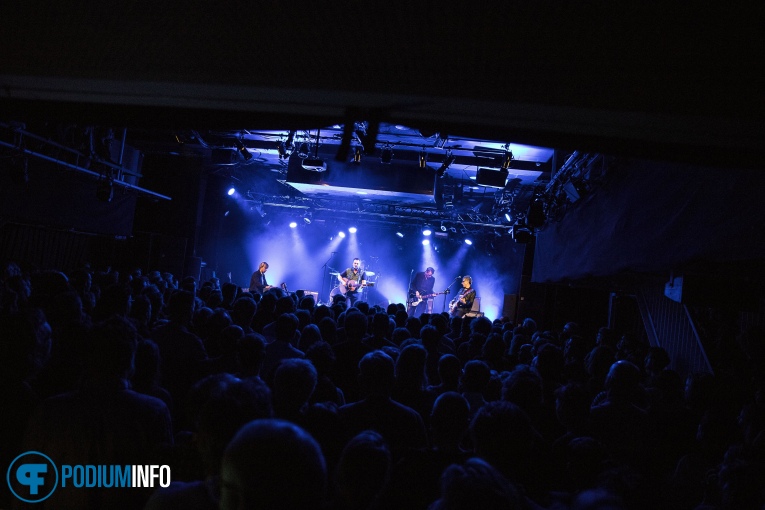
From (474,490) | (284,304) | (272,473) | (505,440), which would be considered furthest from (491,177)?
(272,473)

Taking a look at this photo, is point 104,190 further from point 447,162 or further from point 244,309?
point 447,162

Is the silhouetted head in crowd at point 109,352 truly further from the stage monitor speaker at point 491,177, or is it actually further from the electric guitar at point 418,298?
A: the electric guitar at point 418,298

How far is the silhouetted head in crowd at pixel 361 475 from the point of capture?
64.0 inches

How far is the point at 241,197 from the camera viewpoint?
55.0 feet

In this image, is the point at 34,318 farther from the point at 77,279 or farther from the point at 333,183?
the point at 333,183

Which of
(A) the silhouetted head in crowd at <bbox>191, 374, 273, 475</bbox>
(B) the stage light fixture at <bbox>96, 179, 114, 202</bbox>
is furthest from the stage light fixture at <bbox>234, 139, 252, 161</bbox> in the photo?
(A) the silhouetted head in crowd at <bbox>191, 374, 273, 475</bbox>

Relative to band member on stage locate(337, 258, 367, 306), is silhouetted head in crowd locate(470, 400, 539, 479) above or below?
below

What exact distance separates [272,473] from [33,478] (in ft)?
5.07

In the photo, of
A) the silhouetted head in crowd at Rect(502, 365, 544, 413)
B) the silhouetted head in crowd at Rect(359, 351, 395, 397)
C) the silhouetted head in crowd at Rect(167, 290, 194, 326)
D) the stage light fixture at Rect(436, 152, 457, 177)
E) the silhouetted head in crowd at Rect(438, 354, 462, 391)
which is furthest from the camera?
the stage light fixture at Rect(436, 152, 457, 177)

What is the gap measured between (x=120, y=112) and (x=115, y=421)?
131 centimetres

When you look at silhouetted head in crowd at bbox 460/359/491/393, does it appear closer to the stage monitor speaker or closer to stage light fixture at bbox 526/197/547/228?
stage light fixture at bbox 526/197/547/228

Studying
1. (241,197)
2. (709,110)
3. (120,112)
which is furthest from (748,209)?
(241,197)

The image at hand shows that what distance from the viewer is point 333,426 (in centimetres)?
263

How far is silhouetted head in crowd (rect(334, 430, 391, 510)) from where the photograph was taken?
163cm
